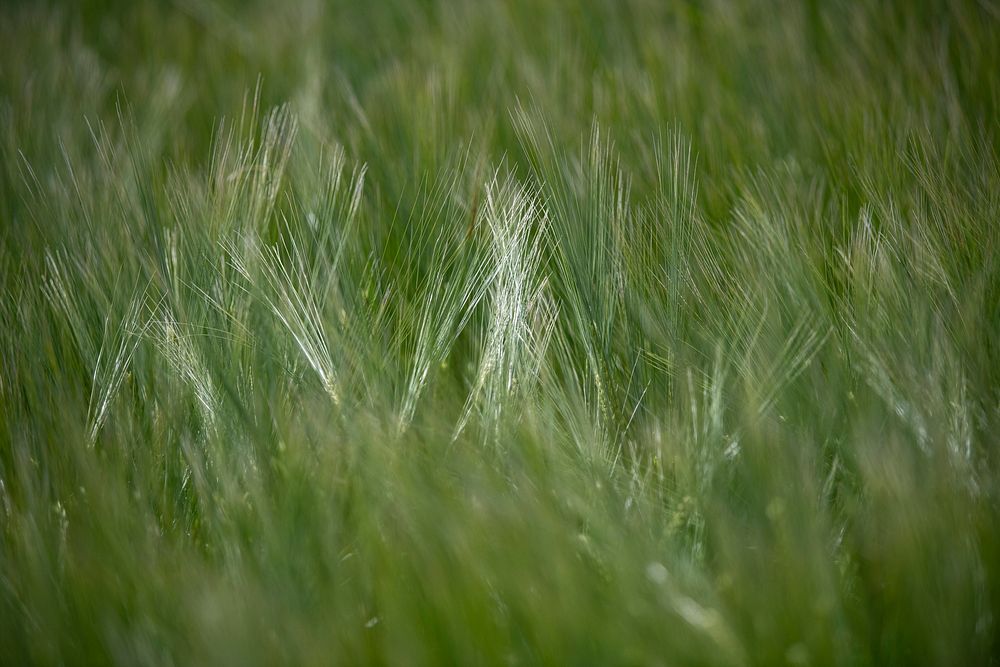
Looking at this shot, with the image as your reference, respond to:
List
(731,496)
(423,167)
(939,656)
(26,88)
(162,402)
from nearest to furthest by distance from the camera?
1. (939,656)
2. (731,496)
3. (162,402)
4. (423,167)
5. (26,88)

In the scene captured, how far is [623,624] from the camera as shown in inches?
20.0

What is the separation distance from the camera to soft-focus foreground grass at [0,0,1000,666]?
0.53 m

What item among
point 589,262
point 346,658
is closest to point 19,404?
point 346,658

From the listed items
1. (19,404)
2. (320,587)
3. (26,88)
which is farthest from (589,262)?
(26,88)

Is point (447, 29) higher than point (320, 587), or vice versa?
point (447, 29)

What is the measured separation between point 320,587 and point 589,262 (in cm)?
37

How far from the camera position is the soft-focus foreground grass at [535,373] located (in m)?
0.53

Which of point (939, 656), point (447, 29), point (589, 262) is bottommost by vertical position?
point (939, 656)

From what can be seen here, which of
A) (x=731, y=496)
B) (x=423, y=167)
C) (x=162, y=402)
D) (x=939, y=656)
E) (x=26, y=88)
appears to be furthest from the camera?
(x=26, y=88)

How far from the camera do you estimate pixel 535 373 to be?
0.67 metres

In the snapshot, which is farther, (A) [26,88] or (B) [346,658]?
(A) [26,88]

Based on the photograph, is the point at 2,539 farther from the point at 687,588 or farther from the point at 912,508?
the point at 912,508

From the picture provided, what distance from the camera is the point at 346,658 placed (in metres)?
0.51

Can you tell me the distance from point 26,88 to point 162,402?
0.71 metres
